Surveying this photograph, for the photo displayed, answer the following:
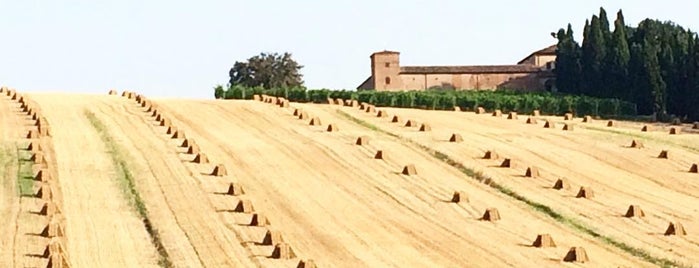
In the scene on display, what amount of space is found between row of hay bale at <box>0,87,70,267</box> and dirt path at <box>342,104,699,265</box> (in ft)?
35.6

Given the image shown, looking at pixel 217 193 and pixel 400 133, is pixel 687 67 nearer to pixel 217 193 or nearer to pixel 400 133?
pixel 400 133

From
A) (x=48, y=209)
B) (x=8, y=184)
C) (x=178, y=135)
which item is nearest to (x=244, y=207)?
(x=48, y=209)

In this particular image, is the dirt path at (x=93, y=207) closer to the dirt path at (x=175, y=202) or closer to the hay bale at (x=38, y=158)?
the hay bale at (x=38, y=158)

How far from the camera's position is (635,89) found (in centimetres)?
10006

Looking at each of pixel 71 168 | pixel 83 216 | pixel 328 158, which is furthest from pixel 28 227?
pixel 328 158

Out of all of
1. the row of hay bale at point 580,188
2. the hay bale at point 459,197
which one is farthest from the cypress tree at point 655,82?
the hay bale at point 459,197

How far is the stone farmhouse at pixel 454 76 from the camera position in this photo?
422 ft

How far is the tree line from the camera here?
9606cm

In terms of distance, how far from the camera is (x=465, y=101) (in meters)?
93.2

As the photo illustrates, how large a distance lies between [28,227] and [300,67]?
100 meters

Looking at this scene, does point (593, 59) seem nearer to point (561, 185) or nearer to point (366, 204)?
point (561, 185)

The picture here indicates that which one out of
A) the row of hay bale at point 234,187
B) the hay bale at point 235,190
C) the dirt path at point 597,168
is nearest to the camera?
the row of hay bale at point 234,187

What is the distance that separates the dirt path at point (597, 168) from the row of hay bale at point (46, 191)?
35.6 ft

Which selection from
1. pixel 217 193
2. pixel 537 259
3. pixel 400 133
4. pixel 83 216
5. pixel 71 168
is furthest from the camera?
pixel 400 133
